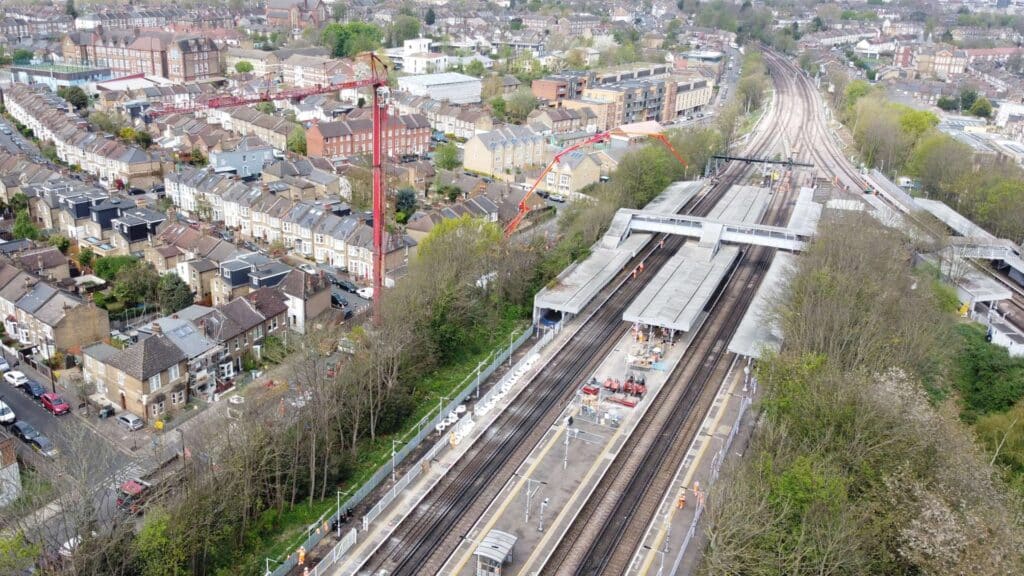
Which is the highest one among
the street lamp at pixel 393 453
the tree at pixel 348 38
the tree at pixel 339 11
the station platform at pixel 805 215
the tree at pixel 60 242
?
the tree at pixel 339 11

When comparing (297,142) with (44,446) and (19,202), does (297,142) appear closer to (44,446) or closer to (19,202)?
(19,202)

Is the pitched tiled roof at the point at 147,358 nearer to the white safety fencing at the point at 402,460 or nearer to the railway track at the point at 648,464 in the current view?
the white safety fencing at the point at 402,460

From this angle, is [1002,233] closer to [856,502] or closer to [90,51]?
[856,502]

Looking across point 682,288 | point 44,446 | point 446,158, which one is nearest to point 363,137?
point 446,158

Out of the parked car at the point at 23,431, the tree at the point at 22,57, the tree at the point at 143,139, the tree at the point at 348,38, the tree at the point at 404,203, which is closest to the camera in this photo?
the parked car at the point at 23,431

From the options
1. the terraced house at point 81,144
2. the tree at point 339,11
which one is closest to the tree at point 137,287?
the terraced house at point 81,144

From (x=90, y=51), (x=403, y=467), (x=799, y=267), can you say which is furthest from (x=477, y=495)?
(x=90, y=51)
